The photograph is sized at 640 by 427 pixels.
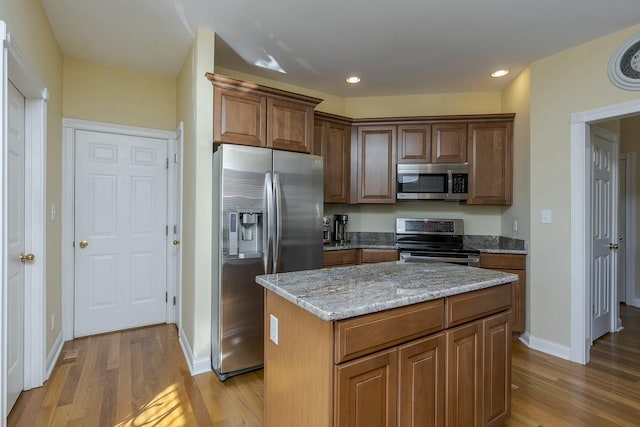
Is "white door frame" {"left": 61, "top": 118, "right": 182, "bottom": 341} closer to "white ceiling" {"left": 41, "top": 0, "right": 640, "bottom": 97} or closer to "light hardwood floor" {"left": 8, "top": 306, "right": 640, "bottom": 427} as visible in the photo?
"light hardwood floor" {"left": 8, "top": 306, "right": 640, "bottom": 427}

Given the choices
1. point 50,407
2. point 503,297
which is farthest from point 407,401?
point 50,407

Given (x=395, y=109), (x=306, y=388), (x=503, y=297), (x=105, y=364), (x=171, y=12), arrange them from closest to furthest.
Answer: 1. (x=306, y=388)
2. (x=503, y=297)
3. (x=171, y=12)
4. (x=105, y=364)
5. (x=395, y=109)

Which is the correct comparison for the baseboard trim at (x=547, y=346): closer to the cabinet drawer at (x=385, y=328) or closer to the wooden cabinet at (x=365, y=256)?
the wooden cabinet at (x=365, y=256)

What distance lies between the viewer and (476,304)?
5.61 ft

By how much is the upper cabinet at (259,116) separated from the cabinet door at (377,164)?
1.02 m

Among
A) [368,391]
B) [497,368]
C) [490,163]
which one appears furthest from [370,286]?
[490,163]

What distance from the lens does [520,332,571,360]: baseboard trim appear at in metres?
2.88

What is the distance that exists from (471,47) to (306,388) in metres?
2.96

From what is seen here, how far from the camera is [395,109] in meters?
4.15

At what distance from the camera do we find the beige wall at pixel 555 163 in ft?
9.09

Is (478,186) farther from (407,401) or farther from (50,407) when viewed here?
(50,407)

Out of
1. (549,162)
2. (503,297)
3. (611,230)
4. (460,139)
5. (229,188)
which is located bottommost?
(503,297)

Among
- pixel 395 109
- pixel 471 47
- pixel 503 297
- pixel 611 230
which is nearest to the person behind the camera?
pixel 503 297

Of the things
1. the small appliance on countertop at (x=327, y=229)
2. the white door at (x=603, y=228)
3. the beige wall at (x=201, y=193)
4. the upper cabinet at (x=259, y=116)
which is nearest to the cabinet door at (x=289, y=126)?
the upper cabinet at (x=259, y=116)
